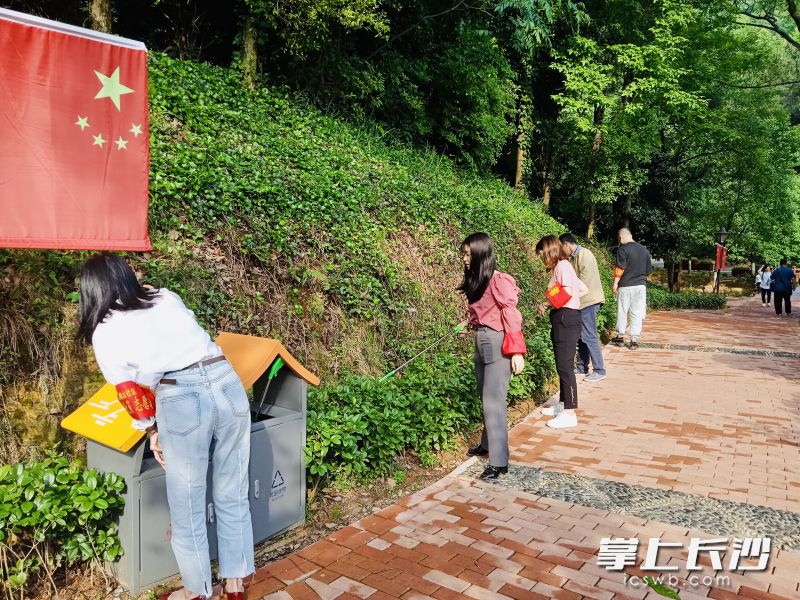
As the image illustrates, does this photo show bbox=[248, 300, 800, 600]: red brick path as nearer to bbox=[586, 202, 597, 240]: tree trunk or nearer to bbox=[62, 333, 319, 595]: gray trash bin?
bbox=[62, 333, 319, 595]: gray trash bin

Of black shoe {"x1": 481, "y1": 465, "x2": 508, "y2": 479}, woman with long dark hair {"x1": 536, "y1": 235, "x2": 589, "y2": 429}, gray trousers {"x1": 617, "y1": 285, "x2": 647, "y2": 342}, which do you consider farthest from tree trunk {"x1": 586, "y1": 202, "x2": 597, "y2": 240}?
black shoe {"x1": 481, "y1": 465, "x2": 508, "y2": 479}

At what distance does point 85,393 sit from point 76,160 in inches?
60.9

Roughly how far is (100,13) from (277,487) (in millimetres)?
6684

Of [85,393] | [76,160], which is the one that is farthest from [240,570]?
[76,160]

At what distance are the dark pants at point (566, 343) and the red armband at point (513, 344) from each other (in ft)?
4.86

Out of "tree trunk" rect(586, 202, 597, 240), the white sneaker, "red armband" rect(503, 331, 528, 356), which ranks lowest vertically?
the white sneaker

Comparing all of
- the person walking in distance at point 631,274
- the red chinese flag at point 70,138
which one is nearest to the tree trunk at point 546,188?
the person walking in distance at point 631,274

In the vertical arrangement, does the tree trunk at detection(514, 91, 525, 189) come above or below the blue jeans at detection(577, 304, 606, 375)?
above

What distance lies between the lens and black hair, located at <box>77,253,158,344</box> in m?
2.40

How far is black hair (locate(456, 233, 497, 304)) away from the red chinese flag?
228 centimetres

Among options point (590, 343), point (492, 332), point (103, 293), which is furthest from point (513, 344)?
point (590, 343)

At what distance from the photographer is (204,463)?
8.44 ft

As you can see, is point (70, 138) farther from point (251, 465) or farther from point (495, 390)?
point (495, 390)

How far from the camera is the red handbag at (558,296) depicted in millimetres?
5562
